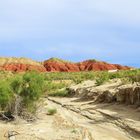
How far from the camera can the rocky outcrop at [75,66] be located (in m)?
141

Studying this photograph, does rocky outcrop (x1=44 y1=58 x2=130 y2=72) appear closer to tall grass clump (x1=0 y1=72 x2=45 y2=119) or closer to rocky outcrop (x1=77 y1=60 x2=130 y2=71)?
rocky outcrop (x1=77 y1=60 x2=130 y2=71)

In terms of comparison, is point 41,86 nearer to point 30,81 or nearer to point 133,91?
point 30,81

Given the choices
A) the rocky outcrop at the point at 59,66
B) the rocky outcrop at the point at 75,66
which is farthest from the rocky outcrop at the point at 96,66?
the rocky outcrop at the point at 59,66

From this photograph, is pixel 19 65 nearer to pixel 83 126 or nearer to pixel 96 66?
pixel 96 66

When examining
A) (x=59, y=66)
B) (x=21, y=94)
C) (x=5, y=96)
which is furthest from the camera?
(x=59, y=66)

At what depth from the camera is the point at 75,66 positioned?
5792 inches

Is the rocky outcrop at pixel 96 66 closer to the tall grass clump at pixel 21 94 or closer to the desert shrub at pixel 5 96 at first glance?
the tall grass clump at pixel 21 94

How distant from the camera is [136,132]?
2373cm

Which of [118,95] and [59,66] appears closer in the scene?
[118,95]

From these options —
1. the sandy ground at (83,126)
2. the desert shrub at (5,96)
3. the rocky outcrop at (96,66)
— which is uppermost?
the rocky outcrop at (96,66)

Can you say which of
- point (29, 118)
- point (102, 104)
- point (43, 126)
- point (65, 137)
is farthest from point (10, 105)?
point (102, 104)

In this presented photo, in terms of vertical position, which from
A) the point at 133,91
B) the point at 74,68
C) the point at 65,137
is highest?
the point at 74,68

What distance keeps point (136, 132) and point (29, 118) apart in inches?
266

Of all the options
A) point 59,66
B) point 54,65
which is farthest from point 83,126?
point 54,65
